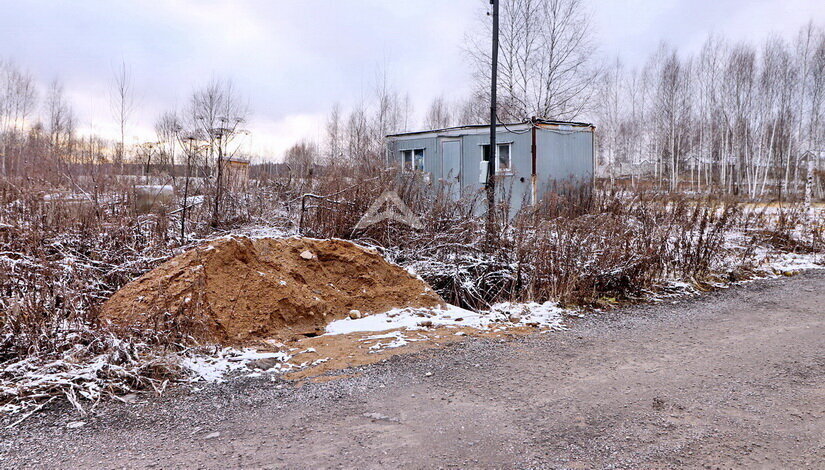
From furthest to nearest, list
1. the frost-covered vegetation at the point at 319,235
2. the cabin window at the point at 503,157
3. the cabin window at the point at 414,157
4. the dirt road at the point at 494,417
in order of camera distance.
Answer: the cabin window at the point at 414,157, the cabin window at the point at 503,157, the frost-covered vegetation at the point at 319,235, the dirt road at the point at 494,417

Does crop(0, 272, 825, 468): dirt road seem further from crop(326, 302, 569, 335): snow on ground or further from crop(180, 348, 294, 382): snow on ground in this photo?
crop(326, 302, 569, 335): snow on ground

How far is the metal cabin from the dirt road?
862 cm

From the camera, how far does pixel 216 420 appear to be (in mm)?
3182

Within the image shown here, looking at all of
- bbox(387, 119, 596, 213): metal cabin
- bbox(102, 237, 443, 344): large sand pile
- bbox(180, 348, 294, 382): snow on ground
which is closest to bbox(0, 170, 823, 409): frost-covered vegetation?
bbox(180, 348, 294, 382): snow on ground

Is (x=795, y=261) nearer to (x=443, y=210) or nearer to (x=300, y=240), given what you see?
→ (x=443, y=210)

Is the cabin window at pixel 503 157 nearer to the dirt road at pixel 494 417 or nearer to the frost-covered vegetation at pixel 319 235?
the frost-covered vegetation at pixel 319 235

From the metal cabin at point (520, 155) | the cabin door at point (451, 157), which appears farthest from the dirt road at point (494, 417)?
the cabin door at point (451, 157)

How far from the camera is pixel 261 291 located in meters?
5.20

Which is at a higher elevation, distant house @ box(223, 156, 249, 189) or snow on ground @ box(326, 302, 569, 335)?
distant house @ box(223, 156, 249, 189)

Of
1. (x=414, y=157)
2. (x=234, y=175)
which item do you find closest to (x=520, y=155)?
(x=414, y=157)

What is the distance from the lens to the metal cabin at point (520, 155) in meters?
13.4

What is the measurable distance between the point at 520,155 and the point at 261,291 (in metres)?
9.76

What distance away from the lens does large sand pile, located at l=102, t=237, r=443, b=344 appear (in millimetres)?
4551

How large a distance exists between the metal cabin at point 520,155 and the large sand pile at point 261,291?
22.4 ft
